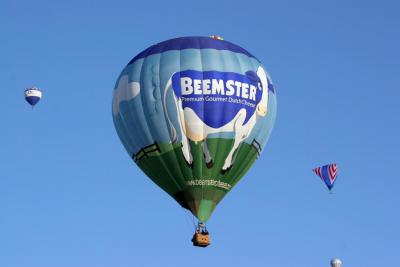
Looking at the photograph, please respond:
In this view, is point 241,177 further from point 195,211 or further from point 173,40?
point 173,40

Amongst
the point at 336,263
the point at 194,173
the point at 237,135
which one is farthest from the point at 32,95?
the point at 237,135

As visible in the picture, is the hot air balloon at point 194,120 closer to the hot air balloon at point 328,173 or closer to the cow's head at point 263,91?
the cow's head at point 263,91

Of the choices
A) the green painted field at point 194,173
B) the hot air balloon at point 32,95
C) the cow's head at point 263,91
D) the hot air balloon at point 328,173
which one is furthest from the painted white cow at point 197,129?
the hot air balloon at point 32,95

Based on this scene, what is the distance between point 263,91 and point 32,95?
66.4ft

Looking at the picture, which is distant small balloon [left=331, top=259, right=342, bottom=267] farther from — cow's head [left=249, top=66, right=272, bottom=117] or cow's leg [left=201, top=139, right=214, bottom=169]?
cow's leg [left=201, top=139, right=214, bottom=169]

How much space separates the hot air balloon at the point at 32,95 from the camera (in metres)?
69.0

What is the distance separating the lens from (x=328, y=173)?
2456 inches

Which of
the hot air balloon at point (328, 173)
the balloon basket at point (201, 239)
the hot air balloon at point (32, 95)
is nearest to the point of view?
the balloon basket at point (201, 239)

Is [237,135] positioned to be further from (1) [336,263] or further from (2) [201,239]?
(1) [336,263]

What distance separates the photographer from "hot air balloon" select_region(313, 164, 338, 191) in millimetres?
62062

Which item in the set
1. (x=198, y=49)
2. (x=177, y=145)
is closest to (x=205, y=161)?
(x=177, y=145)

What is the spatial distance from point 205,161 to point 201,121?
1573 mm

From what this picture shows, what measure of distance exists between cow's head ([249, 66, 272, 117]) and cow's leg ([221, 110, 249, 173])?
1041 mm

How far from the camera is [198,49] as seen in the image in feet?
171
